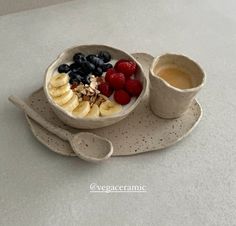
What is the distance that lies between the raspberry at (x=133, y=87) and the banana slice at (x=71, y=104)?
0.39ft

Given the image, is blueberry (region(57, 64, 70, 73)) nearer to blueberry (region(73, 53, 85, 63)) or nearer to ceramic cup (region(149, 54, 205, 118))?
blueberry (region(73, 53, 85, 63))

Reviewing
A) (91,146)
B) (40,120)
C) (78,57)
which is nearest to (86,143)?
(91,146)

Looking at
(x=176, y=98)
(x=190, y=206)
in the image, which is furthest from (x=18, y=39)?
(x=190, y=206)

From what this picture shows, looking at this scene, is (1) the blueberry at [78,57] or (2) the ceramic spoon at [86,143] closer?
(2) the ceramic spoon at [86,143]

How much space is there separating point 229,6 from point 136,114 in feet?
2.02

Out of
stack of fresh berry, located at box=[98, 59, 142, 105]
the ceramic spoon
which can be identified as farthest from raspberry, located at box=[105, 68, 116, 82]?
the ceramic spoon

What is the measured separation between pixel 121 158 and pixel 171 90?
0.18m

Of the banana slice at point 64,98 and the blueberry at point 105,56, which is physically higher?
the blueberry at point 105,56

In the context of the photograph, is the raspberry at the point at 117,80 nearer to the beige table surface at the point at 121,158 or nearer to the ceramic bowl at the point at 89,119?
the ceramic bowl at the point at 89,119

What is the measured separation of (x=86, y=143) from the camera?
739 millimetres

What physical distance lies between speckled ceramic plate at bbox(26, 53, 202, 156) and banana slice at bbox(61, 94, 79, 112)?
51mm

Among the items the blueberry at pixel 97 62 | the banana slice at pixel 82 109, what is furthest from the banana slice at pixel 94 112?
the blueberry at pixel 97 62

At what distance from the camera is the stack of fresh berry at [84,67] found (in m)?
0.81

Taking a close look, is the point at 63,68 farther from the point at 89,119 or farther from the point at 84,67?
the point at 89,119
